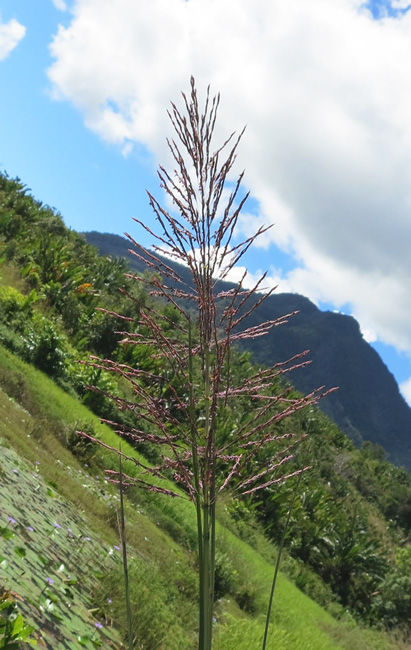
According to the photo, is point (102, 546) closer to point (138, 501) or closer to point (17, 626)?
point (17, 626)

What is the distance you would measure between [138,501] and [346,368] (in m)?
180

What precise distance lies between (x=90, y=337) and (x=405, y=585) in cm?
1282

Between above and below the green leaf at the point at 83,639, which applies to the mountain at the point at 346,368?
above

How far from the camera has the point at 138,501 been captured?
9.01 m

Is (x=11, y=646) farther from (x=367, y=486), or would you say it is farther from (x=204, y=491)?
(x=367, y=486)

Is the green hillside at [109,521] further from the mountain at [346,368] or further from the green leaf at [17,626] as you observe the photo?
the mountain at [346,368]

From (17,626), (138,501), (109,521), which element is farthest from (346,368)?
(17,626)

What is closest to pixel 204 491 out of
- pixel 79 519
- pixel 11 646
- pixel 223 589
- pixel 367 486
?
pixel 11 646

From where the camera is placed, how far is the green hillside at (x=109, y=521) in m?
3.44

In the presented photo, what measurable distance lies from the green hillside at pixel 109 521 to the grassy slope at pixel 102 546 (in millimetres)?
21

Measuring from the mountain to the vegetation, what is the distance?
13338 cm

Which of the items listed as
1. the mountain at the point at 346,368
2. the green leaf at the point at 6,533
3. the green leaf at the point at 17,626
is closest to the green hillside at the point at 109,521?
the green leaf at the point at 6,533

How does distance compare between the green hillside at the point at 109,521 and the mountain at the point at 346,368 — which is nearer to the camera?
the green hillside at the point at 109,521

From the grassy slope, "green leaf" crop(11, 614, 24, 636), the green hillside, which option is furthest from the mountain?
"green leaf" crop(11, 614, 24, 636)
